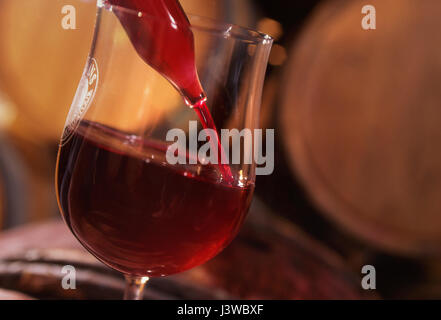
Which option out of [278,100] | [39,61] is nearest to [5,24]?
[39,61]

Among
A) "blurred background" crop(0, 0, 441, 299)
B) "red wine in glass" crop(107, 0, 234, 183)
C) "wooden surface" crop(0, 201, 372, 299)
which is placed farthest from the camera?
"blurred background" crop(0, 0, 441, 299)

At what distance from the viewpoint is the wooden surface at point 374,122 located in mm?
1130

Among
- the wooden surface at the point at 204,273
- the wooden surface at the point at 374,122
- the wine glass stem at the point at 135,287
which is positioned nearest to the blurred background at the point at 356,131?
the wooden surface at the point at 374,122

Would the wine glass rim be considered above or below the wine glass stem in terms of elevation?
above

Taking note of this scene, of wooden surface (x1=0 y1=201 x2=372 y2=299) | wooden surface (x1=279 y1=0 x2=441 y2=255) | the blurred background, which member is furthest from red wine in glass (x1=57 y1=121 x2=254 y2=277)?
wooden surface (x1=279 y1=0 x2=441 y2=255)

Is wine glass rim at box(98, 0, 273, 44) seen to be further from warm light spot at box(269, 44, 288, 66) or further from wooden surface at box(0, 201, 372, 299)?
warm light spot at box(269, 44, 288, 66)

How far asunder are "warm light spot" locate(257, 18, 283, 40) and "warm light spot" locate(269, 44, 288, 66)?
28mm

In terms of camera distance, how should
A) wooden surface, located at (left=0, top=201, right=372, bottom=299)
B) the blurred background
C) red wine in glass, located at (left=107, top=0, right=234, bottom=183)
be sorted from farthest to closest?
the blurred background → wooden surface, located at (left=0, top=201, right=372, bottom=299) → red wine in glass, located at (left=107, top=0, right=234, bottom=183)

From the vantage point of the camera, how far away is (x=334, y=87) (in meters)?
1.14

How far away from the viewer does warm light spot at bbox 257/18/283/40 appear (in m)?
1.20

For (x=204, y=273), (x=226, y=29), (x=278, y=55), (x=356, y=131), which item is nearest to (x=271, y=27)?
(x=278, y=55)

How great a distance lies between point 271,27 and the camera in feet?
4.05

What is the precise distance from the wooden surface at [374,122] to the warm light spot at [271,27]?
70 millimetres
